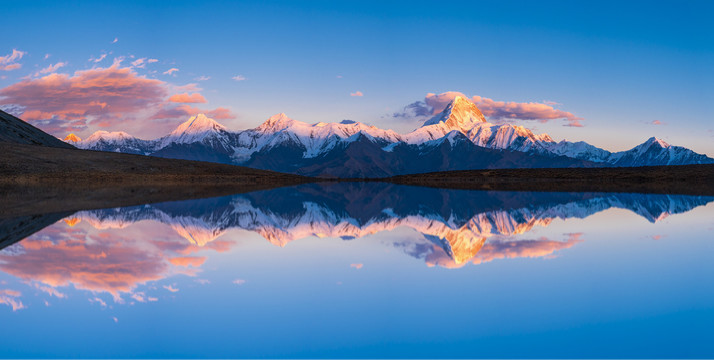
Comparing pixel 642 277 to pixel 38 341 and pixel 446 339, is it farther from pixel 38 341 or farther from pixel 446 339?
pixel 38 341

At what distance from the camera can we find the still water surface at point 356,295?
1195 cm

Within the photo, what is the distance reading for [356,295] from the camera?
1551cm

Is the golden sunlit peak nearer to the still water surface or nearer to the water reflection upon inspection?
the water reflection

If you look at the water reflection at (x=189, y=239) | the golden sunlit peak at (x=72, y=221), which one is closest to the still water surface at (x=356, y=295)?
the water reflection at (x=189, y=239)

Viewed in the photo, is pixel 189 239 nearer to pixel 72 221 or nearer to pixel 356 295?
pixel 72 221

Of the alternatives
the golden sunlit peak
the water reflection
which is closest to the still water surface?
the water reflection

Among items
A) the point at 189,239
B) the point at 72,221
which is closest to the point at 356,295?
the point at 189,239

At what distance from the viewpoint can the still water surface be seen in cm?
1195

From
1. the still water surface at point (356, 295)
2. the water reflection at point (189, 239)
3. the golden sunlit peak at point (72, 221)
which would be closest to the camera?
the still water surface at point (356, 295)

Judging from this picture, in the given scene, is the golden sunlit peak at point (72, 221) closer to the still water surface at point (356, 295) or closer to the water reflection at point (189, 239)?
the water reflection at point (189, 239)

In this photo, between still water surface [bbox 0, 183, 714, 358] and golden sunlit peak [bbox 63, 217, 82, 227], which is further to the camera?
golden sunlit peak [bbox 63, 217, 82, 227]

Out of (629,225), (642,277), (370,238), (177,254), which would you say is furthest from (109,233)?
(629,225)

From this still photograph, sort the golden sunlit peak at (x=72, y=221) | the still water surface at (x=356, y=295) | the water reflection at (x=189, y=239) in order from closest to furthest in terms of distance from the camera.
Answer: the still water surface at (x=356, y=295)
the water reflection at (x=189, y=239)
the golden sunlit peak at (x=72, y=221)

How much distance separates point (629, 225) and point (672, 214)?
37.0 ft
